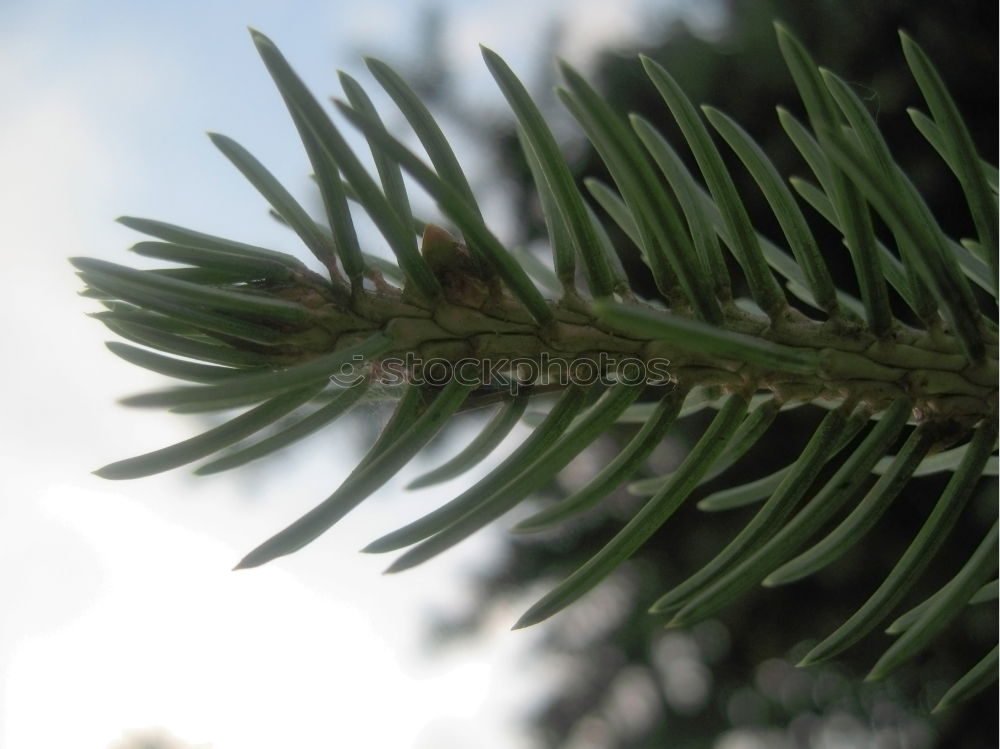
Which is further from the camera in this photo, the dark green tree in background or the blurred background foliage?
the blurred background foliage

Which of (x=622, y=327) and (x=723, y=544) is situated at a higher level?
(x=622, y=327)

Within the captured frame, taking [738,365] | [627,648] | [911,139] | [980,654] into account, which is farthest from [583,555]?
[738,365]

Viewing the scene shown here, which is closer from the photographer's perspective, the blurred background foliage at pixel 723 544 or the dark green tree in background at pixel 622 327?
the dark green tree in background at pixel 622 327

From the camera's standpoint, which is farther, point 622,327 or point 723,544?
point 723,544

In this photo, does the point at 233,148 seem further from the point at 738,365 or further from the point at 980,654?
the point at 980,654

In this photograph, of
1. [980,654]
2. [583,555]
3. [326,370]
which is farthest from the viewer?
[583,555]

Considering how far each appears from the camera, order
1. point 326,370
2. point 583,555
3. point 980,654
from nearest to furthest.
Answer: point 326,370 < point 980,654 < point 583,555

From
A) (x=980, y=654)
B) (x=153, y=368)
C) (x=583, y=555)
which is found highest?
(x=153, y=368)

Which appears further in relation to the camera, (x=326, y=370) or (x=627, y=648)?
(x=627, y=648)
